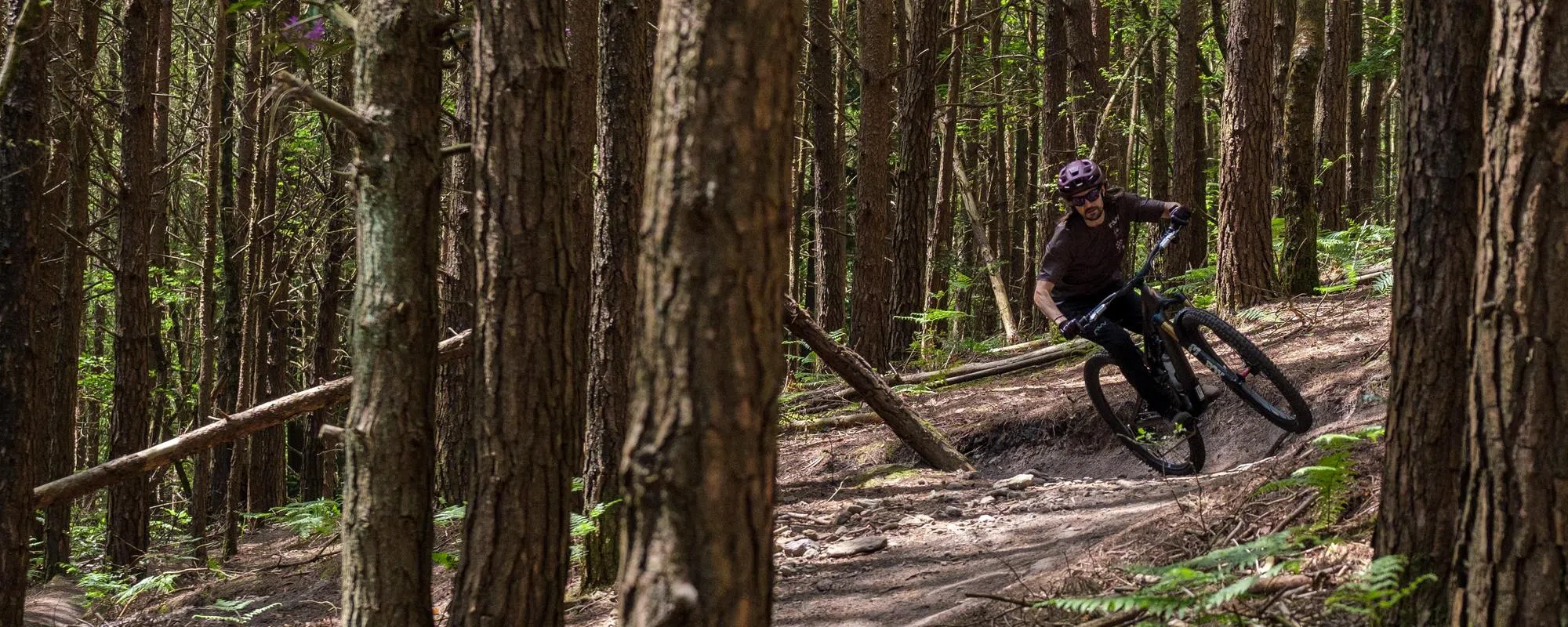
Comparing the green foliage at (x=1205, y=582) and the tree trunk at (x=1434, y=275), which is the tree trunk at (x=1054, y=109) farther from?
the tree trunk at (x=1434, y=275)

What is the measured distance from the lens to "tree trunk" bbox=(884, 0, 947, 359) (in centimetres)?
1364

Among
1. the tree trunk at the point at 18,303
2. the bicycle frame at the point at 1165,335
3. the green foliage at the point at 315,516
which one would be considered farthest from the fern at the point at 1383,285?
the tree trunk at the point at 18,303

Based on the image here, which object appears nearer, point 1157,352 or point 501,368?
point 501,368

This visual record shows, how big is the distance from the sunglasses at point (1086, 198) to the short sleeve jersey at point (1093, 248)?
4.7 inches

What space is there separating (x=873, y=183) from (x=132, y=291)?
7.87 metres

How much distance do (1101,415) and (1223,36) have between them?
28.8 feet

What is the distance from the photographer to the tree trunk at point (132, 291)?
39.0 ft

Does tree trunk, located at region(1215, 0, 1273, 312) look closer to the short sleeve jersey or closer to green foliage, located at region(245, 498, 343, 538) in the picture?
the short sleeve jersey

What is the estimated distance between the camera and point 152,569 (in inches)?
500

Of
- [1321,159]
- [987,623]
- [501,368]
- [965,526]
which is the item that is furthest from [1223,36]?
[501,368]

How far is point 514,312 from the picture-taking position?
200 inches

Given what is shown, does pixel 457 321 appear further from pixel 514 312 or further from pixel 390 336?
pixel 514 312

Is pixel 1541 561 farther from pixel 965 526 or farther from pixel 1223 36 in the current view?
pixel 1223 36

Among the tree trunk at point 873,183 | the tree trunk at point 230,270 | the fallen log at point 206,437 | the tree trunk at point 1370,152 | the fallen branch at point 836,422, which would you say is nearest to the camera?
the fallen log at point 206,437
